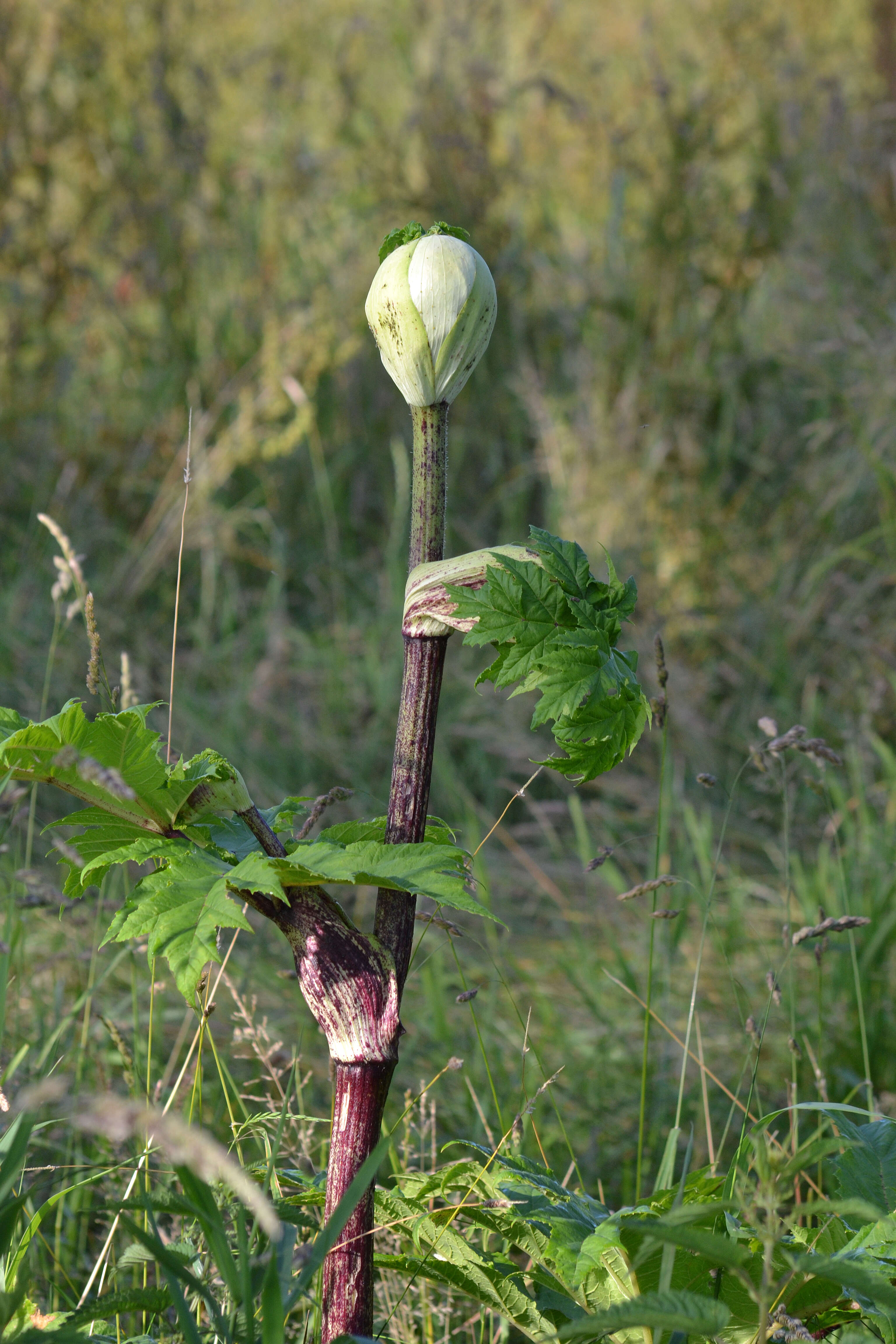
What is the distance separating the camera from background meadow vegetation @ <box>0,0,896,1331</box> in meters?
1.82

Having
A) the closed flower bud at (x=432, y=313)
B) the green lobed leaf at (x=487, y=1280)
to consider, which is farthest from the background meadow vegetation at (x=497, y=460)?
the closed flower bud at (x=432, y=313)

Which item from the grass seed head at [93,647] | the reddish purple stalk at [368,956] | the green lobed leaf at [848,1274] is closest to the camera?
the green lobed leaf at [848,1274]

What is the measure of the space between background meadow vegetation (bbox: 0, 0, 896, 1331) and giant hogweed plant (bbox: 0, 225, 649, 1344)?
0.81 m

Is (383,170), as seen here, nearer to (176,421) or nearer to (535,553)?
(176,421)

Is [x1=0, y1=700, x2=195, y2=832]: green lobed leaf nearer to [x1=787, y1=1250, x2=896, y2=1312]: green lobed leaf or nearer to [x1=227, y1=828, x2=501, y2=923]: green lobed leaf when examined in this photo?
[x1=227, y1=828, x2=501, y2=923]: green lobed leaf

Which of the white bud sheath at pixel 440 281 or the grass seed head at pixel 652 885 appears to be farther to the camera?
the grass seed head at pixel 652 885

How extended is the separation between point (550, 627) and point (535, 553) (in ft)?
0.16

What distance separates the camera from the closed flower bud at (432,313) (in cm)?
70

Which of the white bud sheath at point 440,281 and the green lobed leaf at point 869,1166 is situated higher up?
the white bud sheath at point 440,281

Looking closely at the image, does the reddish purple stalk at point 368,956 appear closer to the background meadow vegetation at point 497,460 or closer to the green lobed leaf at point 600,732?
the green lobed leaf at point 600,732

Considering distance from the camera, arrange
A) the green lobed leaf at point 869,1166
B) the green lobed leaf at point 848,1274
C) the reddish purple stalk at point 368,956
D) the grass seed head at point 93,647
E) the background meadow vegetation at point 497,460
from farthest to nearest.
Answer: the background meadow vegetation at point 497,460, the grass seed head at point 93,647, the green lobed leaf at point 869,1166, the reddish purple stalk at point 368,956, the green lobed leaf at point 848,1274

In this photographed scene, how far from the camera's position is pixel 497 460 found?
130 inches

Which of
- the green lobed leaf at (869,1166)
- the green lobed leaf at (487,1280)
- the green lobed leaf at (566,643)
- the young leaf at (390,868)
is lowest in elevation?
the green lobed leaf at (487,1280)

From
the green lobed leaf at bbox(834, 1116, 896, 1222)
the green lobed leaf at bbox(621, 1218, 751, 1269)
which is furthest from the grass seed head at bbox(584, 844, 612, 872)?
the green lobed leaf at bbox(621, 1218, 751, 1269)
